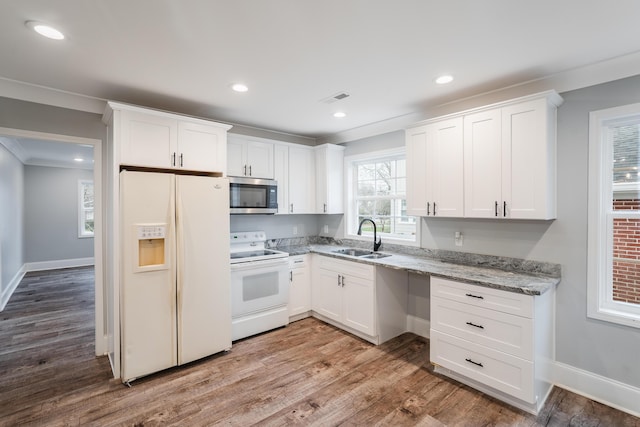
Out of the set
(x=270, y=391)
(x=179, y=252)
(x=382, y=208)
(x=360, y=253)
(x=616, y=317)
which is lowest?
(x=270, y=391)

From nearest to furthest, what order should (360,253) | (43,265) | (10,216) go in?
(360,253) < (10,216) < (43,265)

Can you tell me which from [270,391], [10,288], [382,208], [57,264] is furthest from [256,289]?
[57,264]

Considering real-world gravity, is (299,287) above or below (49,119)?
below

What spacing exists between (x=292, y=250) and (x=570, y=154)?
3029 mm

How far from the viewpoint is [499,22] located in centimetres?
175

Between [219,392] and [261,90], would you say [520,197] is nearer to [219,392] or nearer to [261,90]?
[261,90]

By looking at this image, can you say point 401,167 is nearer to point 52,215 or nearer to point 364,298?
point 364,298

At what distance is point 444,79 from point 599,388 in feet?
8.92

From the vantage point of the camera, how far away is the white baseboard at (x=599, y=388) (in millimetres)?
2172

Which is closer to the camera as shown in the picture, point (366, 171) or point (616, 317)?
point (616, 317)

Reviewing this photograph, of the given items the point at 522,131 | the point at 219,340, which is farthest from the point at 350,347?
the point at 522,131

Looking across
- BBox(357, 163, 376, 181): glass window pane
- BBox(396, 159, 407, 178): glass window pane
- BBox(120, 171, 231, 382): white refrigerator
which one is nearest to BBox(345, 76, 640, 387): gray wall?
BBox(396, 159, 407, 178): glass window pane

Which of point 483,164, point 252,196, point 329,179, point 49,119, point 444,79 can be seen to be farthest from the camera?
point 329,179

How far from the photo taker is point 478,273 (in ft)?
8.53
